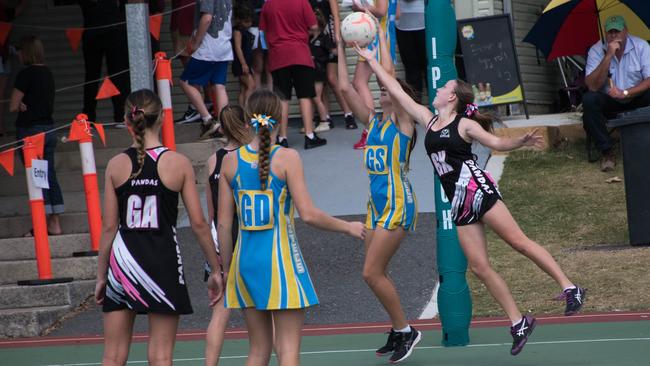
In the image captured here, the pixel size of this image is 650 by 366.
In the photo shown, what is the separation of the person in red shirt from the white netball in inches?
230

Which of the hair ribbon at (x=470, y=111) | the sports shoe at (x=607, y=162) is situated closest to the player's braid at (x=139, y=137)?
the hair ribbon at (x=470, y=111)

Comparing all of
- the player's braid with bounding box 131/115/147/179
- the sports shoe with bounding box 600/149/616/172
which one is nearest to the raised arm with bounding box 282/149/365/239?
the player's braid with bounding box 131/115/147/179

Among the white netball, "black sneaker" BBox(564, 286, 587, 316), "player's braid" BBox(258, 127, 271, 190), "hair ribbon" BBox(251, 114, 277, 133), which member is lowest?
"black sneaker" BBox(564, 286, 587, 316)

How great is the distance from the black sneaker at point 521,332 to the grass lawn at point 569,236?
9.27 feet

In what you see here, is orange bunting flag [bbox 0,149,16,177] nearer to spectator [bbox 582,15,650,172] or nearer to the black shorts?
the black shorts

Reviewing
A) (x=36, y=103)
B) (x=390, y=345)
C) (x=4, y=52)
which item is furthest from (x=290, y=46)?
(x=390, y=345)

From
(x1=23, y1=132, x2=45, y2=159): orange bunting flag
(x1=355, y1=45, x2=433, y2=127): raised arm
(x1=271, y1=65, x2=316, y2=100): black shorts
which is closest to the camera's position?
(x1=355, y1=45, x2=433, y2=127): raised arm

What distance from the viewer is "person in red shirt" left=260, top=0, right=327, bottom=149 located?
49.5 ft

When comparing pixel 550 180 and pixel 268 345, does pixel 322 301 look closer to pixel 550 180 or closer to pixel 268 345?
pixel 550 180

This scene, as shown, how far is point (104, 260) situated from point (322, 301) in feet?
16.6

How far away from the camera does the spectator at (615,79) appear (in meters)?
14.0

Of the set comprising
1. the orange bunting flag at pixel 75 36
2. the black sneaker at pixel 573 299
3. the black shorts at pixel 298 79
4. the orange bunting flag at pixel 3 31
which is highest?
the orange bunting flag at pixel 3 31

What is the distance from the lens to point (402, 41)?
16.4 m

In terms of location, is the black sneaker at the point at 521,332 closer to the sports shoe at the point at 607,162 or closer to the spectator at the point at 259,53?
the sports shoe at the point at 607,162
